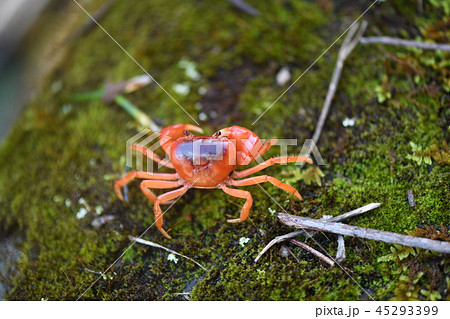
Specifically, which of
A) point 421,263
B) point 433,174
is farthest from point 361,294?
point 433,174

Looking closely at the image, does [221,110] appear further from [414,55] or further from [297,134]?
[414,55]

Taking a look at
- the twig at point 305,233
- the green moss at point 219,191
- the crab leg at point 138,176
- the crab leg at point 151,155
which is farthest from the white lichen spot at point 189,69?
the twig at point 305,233

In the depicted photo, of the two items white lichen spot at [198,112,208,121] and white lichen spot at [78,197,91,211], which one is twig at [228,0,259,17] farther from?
white lichen spot at [78,197,91,211]

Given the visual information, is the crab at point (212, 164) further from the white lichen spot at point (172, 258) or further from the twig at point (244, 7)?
the twig at point (244, 7)

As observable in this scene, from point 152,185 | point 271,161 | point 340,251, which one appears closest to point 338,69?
point 271,161

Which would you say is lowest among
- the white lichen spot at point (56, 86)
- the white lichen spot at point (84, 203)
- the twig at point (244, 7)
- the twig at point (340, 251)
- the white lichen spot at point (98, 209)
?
the twig at point (340, 251)

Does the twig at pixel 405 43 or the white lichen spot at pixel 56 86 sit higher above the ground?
the white lichen spot at pixel 56 86

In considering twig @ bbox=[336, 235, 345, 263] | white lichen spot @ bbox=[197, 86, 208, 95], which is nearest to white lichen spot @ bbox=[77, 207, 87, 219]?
white lichen spot @ bbox=[197, 86, 208, 95]
